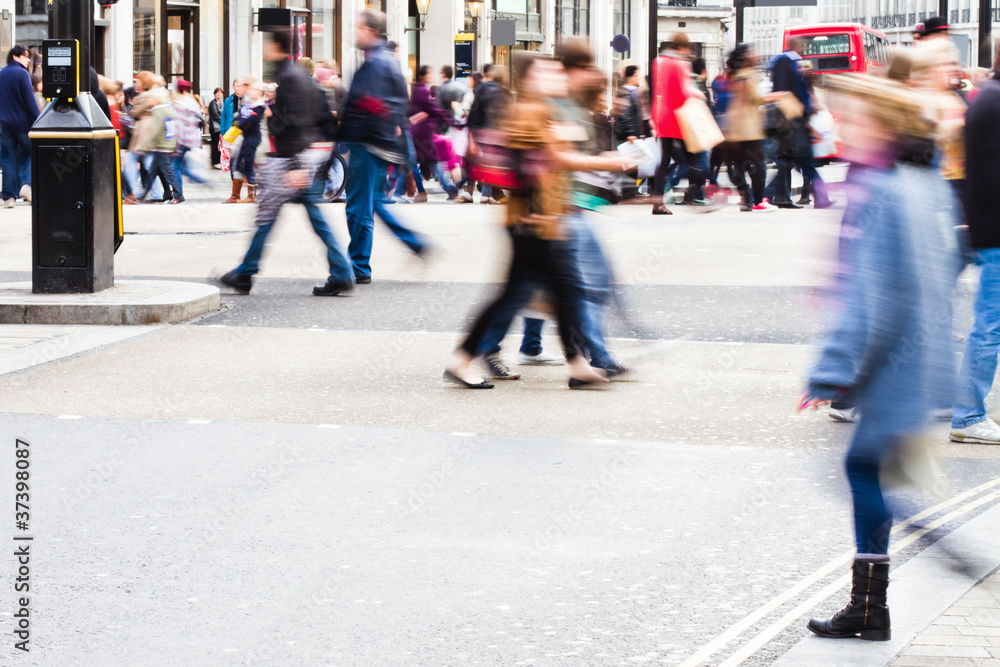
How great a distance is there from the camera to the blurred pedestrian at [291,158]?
33.9 ft

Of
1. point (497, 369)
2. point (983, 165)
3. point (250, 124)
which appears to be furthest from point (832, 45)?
point (983, 165)

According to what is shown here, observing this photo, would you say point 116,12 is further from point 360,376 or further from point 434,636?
point 434,636

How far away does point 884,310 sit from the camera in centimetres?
388

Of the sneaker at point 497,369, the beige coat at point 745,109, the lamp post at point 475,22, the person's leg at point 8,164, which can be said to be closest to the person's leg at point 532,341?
the sneaker at point 497,369

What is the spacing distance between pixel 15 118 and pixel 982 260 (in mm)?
15075

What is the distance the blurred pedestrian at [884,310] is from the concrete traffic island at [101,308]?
20.0 ft

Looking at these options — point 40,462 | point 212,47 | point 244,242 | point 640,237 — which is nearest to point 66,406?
point 40,462

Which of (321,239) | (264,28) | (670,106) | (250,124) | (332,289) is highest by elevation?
(264,28)

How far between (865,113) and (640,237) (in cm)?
1160

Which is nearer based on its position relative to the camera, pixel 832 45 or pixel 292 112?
pixel 292 112

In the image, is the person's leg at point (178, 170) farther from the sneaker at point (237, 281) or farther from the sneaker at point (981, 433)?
the sneaker at point (981, 433)

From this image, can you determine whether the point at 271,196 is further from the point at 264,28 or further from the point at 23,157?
the point at 264,28

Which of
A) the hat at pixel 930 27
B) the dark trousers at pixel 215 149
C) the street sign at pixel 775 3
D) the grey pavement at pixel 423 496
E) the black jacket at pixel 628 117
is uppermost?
the street sign at pixel 775 3

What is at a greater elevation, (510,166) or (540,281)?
(510,166)
